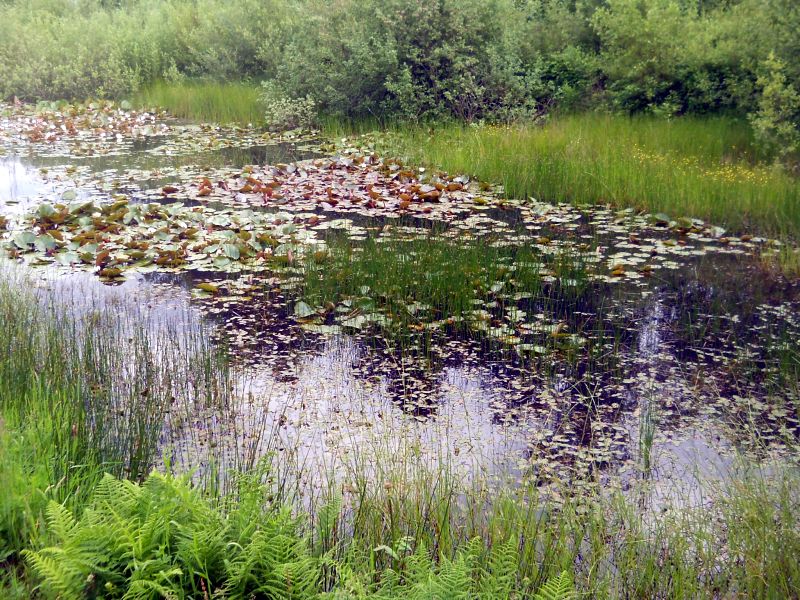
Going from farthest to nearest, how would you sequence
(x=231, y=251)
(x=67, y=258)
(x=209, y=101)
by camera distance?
(x=209, y=101) < (x=231, y=251) < (x=67, y=258)

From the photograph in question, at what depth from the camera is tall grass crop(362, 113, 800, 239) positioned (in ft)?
25.8

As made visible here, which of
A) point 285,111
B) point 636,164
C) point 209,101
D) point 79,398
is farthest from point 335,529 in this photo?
point 209,101

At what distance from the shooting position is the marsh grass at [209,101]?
47.2 feet

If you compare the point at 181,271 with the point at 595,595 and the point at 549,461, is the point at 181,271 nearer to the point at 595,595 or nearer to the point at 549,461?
the point at 549,461

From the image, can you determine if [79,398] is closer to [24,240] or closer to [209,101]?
[24,240]

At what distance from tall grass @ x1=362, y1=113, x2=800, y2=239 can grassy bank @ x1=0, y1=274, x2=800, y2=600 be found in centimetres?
487

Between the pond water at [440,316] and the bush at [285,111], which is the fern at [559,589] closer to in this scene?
the pond water at [440,316]

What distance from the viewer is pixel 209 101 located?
15070 mm

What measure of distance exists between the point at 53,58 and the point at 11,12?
348cm

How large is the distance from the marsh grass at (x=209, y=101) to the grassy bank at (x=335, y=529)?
36.3ft

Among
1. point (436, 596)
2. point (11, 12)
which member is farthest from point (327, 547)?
point (11, 12)

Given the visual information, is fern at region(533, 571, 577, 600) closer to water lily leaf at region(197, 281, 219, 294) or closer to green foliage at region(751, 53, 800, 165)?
water lily leaf at region(197, 281, 219, 294)

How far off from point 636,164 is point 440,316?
13.7 feet

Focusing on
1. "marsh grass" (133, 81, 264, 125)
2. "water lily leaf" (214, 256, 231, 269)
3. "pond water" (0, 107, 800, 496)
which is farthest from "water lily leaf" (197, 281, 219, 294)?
"marsh grass" (133, 81, 264, 125)
